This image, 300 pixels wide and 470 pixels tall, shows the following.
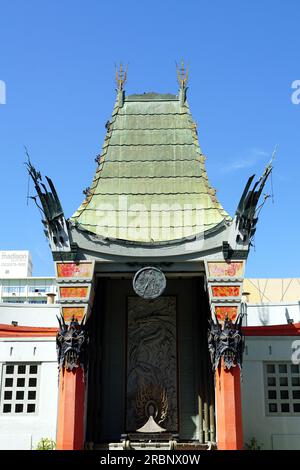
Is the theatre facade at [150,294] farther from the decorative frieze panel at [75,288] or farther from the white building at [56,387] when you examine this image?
the white building at [56,387]

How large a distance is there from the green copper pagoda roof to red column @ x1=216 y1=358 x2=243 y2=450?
5431 millimetres

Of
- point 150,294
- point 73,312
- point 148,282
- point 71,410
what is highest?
point 148,282

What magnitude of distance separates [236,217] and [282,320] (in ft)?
31.2

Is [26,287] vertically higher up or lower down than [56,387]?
higher up

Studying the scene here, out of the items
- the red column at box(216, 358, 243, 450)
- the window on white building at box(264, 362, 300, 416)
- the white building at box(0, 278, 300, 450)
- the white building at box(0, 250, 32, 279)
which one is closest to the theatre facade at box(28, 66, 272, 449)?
the red column at box(216, 358, 243, 450)

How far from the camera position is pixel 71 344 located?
22797mm

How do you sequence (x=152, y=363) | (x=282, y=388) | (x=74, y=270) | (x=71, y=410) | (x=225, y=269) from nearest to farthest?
1. (x=71, y=410)
2. (x=225, y=269)
3. (x=74, y=270)
4. (x=282, y=388)
5. (x=152, y=363)

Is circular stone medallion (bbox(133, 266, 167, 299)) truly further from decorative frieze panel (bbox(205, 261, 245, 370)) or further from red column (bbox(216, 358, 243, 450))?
red column (bbox(216, 358, 243, 450))

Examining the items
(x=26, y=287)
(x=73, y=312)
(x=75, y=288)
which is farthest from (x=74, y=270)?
(x=26, y=287)

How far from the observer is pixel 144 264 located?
77.7 ft

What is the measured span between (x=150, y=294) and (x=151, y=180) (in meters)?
5.23

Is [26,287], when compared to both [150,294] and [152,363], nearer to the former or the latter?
[152,363]
